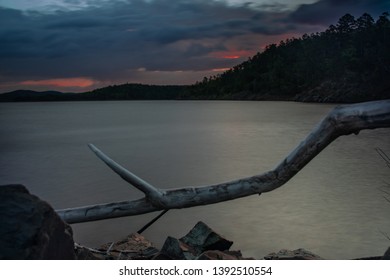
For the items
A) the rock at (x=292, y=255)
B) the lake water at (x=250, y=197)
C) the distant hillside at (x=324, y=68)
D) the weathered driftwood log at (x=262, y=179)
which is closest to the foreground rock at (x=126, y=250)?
the weathered driftwood log at (x=262, y=179)

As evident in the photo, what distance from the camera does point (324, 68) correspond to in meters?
21.5

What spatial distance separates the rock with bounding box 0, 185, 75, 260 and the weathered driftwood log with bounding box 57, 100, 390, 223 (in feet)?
2.06

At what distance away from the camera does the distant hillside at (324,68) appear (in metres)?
7.10

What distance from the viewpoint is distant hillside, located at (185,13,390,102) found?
23.3 ft

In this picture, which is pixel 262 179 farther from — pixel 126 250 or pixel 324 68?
pixel 324 68

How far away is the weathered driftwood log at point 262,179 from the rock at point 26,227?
63 cm

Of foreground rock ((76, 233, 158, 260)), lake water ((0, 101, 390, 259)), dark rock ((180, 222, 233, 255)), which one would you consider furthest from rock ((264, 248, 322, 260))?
foreground rock ((76, 233, 158, 260))

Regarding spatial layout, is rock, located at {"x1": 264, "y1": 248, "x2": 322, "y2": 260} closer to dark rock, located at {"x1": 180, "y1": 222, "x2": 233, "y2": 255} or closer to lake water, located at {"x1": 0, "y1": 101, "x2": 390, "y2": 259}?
dark rock, located at {"x1": 180, "y1": 222, "x2": 233, "y2": 255}

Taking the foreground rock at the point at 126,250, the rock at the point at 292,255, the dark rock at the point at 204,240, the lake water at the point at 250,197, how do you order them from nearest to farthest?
the foreground rock at the point at 126,250
the rock at the point at 292,255
the dark rock at the point at 204,240
the lake water at the point at 250,197

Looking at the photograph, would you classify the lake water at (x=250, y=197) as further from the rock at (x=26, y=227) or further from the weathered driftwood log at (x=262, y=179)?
the rock at (x=26, y=227)

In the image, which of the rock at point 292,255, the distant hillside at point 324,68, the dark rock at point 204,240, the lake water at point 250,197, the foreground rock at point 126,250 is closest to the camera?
the foreground rock at point 126,250

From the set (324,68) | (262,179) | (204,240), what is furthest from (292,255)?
(324,68)

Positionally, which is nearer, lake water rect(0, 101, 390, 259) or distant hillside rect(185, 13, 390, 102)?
lake water rect(0, 101, 390, 259)
